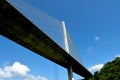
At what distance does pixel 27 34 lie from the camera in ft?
77.2

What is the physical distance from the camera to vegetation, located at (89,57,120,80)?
3026cm

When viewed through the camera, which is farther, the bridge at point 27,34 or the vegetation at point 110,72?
the vegetation at point 110,72

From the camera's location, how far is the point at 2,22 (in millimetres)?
19750

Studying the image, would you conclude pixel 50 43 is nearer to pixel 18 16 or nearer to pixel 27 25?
pixel 27 25

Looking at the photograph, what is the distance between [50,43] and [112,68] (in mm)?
8852

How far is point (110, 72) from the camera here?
31000 millimetres

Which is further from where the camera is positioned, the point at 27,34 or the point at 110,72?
the point at 110,72

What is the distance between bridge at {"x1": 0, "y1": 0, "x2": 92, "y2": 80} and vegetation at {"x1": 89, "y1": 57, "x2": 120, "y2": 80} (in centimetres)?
423

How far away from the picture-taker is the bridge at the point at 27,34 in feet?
59.6

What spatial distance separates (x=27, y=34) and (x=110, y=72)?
478 inches

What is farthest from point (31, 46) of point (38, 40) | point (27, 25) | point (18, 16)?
point (18, 16)

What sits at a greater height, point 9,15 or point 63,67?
point 63,67

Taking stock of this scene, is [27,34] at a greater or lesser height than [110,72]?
greater

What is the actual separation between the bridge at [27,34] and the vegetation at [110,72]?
423 cm
